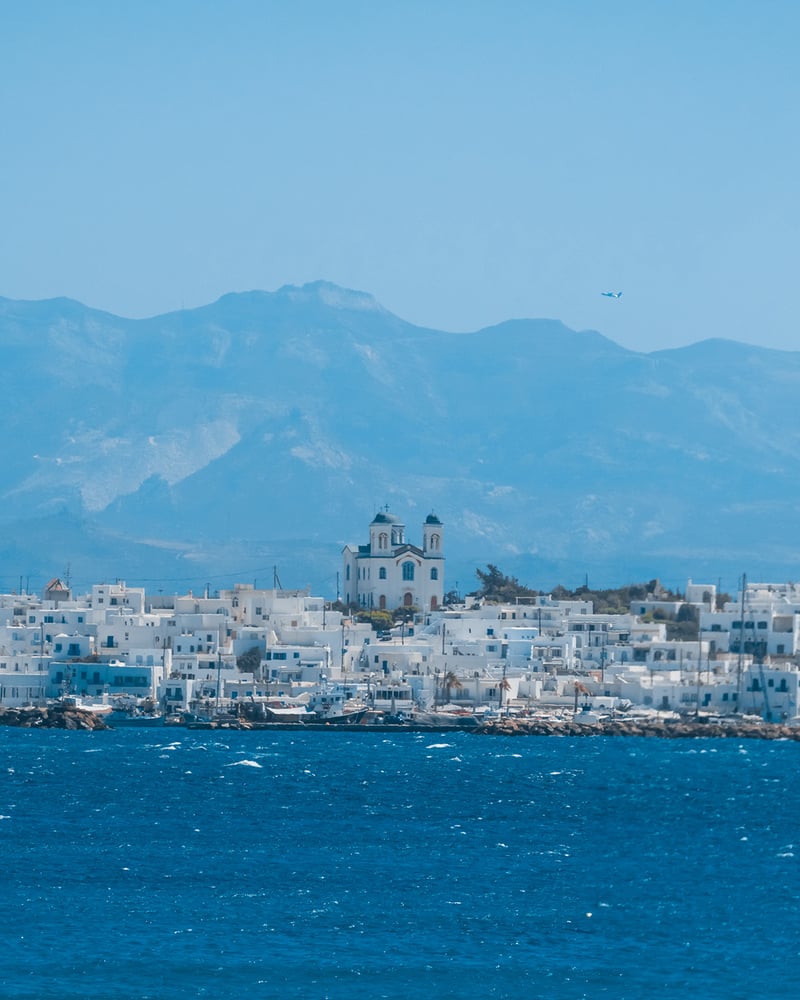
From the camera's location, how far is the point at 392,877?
57.1 meters


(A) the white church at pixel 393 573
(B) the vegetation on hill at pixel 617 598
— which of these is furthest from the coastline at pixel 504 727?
(A) the white church at pixel 393 573

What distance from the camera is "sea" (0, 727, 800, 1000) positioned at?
4666cm

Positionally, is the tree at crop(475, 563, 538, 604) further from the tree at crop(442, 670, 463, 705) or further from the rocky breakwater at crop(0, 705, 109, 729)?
the rocky breakwater at crop(0, 705, 109, 729)

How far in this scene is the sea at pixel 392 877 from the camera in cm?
4666

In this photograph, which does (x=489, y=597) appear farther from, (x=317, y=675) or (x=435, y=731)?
(x=435, y=731)

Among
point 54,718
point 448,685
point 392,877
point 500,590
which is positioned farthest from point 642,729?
point 392,877

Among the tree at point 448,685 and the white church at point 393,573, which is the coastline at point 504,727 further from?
the white church at point 393,573

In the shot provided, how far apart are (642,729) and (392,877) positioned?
48.7 m

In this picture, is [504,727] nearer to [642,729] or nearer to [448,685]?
[642,729]

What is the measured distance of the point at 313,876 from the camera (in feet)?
187

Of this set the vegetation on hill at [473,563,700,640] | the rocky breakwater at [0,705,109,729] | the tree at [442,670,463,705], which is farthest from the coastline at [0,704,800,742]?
the vegetation on hill at [473,563,700,640]

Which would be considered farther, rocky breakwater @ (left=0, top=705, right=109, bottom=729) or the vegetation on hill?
the vegetation on hill

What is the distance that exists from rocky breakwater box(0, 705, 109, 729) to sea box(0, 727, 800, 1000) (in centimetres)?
1323

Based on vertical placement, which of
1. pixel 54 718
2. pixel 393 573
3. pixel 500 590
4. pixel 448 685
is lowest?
pixel 54 718
